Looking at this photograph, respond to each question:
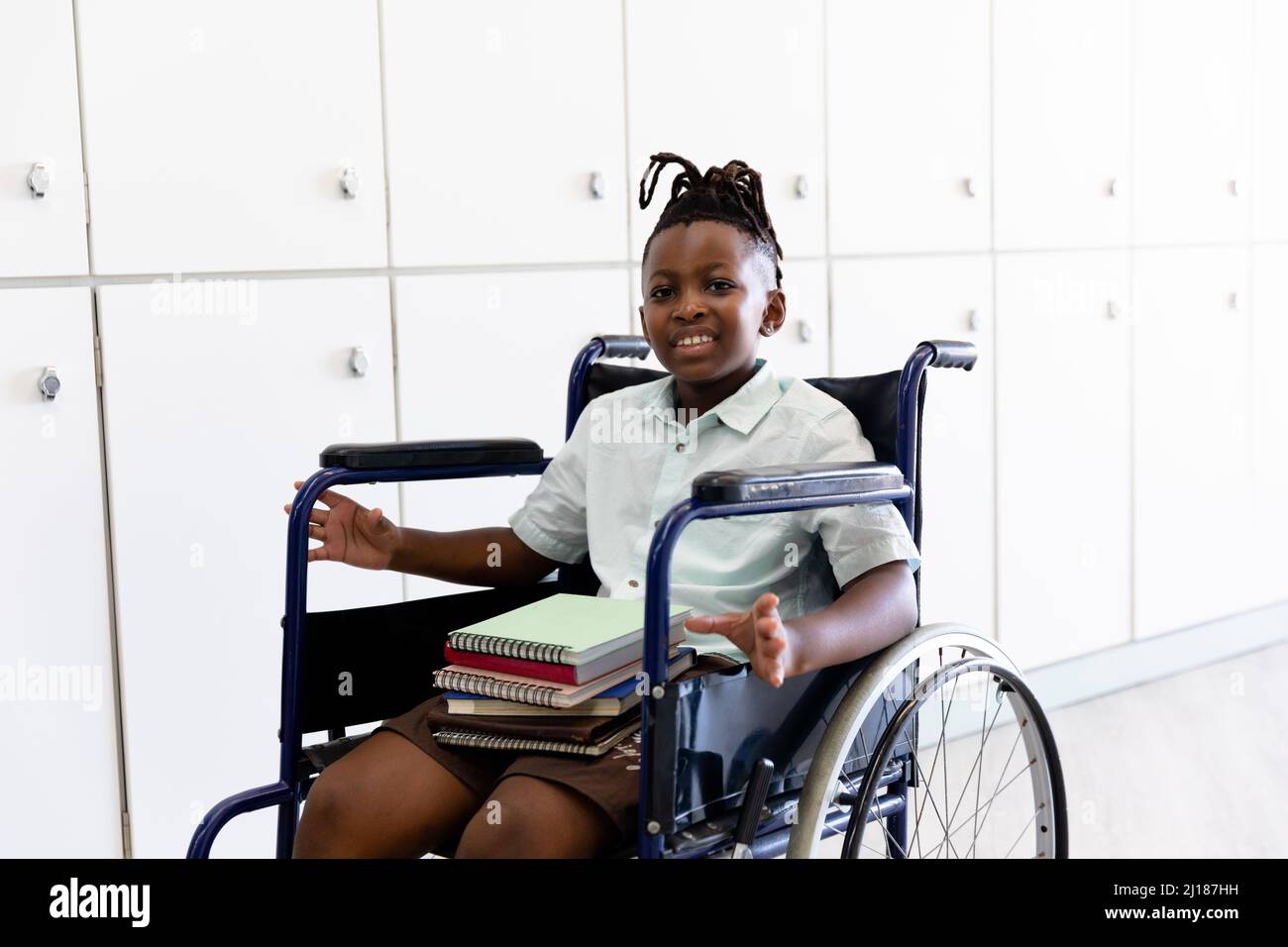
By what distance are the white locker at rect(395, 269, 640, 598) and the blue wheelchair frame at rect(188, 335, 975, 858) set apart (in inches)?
18.8

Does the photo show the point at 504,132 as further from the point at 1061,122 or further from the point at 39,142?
the point at 1061,122

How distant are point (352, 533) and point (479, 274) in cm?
78

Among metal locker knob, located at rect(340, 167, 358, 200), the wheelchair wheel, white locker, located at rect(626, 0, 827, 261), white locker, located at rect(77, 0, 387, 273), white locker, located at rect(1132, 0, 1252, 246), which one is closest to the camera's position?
the wheelchair wheel

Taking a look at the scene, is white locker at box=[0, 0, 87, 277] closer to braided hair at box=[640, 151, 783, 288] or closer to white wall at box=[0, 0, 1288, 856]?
white wall at box=[0, 0, 1288, 856]

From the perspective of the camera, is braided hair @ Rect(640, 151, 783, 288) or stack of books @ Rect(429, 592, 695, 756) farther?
braided hair @ Rect(640, 151, 783, 288)

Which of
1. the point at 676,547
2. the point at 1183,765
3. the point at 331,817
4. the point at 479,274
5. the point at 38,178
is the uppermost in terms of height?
the point at 38,178

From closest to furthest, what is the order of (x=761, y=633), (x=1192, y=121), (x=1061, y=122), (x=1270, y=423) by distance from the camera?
(x=761, y=633)
(x=1061, y=122)
(x=1192, y=121)
(x=1270, y=423)

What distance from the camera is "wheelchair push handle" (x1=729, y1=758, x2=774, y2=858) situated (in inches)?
51.1

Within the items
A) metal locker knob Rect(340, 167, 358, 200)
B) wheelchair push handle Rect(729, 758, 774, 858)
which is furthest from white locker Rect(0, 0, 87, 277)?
wheelchair push handle Rect(729, 758, 774, 858)

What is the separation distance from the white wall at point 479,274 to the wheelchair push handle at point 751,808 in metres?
1.05

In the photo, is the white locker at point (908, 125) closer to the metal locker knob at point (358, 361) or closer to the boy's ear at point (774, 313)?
the metal locker knob at point (358, 361)

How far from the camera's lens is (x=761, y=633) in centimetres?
125

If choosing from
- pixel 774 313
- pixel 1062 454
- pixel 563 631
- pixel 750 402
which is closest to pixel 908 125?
pixel 1062 454

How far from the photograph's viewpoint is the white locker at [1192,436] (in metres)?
3.35
